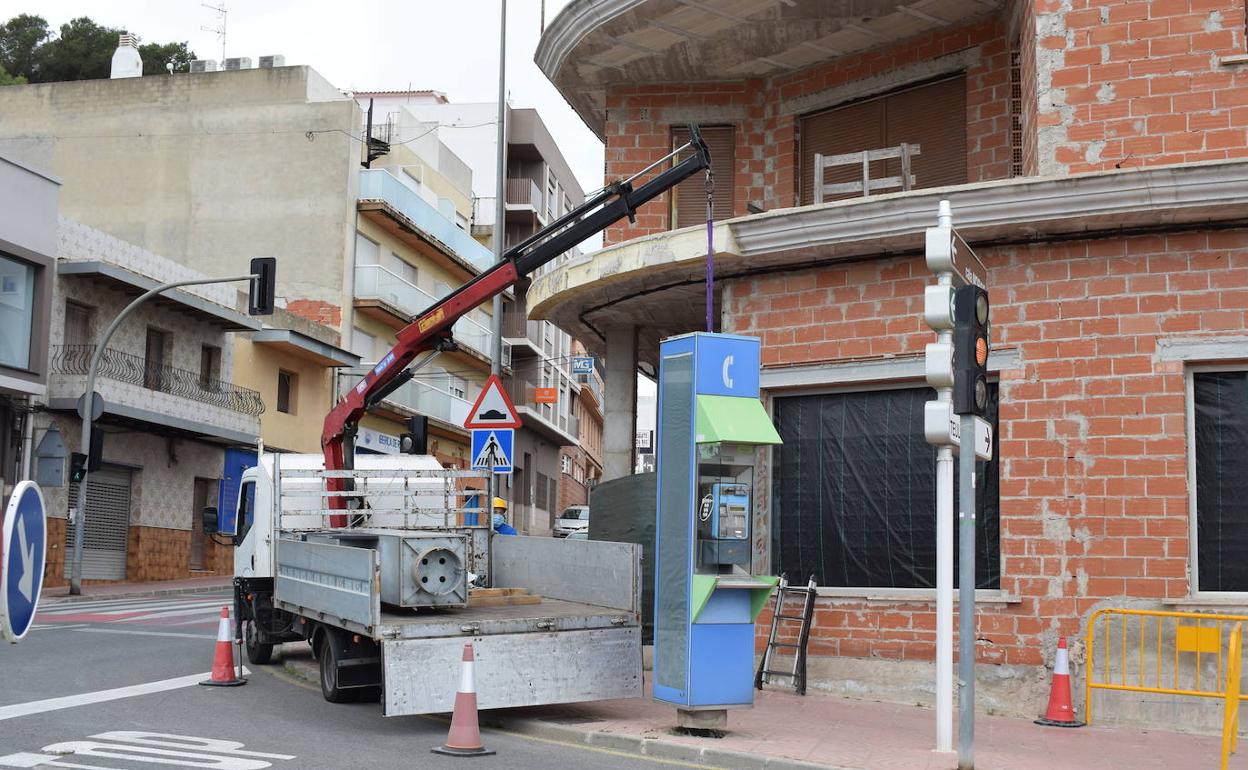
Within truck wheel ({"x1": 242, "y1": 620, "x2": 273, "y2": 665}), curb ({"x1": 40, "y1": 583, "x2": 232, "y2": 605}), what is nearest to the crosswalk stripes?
curb ({"x1": 40, "y1": 583, "x2": 232, "y2": 605})

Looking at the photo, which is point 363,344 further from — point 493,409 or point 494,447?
point 494,447

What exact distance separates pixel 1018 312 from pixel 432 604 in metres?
5.44

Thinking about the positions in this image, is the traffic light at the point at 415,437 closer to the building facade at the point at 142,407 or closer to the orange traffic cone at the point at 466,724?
the orange traffic cone at the point at 466,724

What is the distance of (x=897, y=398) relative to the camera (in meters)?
11.7

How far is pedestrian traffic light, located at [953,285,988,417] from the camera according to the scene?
809cm

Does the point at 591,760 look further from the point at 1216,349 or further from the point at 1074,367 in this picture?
the point at 1216,349

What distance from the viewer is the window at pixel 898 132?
13.6 meters

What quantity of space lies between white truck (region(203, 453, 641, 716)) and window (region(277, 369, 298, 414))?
932 inches

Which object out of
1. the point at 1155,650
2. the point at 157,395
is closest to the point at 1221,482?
the point at 1155,650

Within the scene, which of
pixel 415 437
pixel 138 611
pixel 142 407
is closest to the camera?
pixel 415 437

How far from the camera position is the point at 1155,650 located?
10.2m

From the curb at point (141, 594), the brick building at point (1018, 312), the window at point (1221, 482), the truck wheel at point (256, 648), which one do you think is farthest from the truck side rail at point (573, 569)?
the curb at point (141, 594)

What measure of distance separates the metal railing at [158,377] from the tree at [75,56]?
2140 cm

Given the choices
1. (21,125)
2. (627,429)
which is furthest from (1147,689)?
(21,125)
